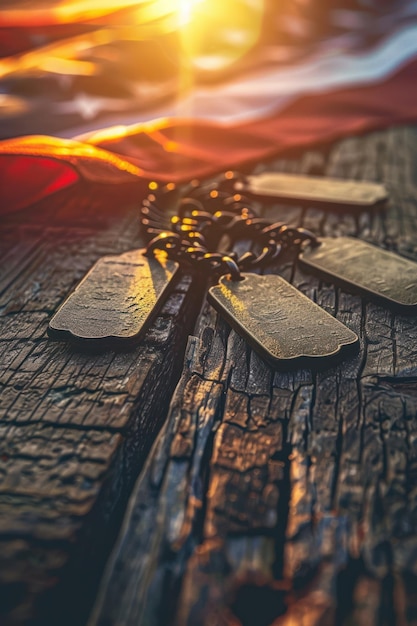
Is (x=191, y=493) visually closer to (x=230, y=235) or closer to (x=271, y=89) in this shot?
(x=230, y=235)

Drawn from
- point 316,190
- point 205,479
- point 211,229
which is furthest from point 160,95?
point 205,479

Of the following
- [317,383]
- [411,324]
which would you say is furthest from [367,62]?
[317,383]

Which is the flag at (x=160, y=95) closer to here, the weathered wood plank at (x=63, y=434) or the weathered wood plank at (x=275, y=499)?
the weathered wood plank at (x=63, y=434)

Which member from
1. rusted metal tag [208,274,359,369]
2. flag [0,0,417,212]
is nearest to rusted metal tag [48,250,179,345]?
rusted metal tag [208,274,359,369]

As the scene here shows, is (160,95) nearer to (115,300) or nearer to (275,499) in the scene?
(115,300)

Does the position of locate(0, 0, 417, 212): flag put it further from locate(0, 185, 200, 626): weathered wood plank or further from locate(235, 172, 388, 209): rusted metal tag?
locate(0, 185, 200, 626): weathered wood plank

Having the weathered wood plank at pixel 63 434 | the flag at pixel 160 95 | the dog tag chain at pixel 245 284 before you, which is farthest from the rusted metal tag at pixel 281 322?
the flag at pixel 160 95
